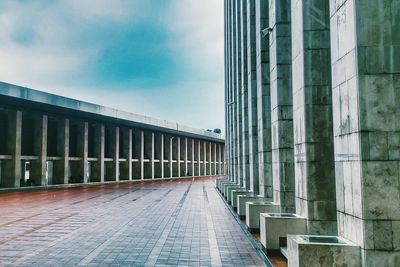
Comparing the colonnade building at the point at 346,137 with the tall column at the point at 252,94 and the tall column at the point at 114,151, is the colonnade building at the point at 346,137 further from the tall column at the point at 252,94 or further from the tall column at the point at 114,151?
the tall column at the point at 114,151

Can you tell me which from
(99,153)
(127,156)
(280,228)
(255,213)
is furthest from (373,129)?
(127,156)

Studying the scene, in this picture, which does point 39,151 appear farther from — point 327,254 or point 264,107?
point 327,254

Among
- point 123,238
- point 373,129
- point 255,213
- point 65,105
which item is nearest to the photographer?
point 373,129

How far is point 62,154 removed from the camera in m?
41.5

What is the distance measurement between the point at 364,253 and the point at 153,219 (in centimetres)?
1119

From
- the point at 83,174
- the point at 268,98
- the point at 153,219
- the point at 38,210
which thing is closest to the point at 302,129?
the point at 268,98

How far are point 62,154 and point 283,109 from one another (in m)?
34.0

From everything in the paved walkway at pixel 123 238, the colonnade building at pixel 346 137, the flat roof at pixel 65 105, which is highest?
the flat roof at pixel 65 105

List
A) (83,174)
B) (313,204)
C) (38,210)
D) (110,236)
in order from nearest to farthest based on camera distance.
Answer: (313,204), (110,236), (38,210), (83,174)

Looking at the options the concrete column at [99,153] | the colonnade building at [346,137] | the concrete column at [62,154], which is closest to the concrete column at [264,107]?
the colonnade building at [346,137]

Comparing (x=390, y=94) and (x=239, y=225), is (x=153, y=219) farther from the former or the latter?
(x=390, y=94)

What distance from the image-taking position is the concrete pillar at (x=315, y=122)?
10.0 metres

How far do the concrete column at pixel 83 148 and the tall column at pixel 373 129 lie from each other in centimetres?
4129

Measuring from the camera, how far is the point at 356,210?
22.6 ft
